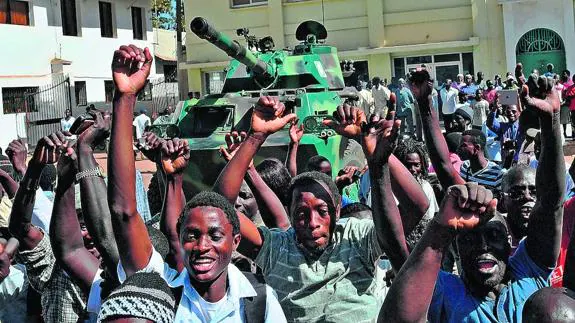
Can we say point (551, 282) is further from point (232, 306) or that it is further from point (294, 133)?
point (294, 133)

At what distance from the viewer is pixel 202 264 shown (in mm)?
2904

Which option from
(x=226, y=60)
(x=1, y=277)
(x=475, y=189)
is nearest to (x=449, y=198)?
(x=475, y=189)

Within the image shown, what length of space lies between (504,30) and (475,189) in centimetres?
2096

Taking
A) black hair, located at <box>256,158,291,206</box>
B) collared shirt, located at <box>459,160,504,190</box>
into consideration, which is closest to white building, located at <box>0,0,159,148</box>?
black hair, located at <box>256,158,291,206</box>

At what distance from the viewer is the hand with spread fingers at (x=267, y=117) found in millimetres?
3609

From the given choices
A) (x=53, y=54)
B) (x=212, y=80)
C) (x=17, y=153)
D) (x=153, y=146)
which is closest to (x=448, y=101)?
(x=212, y=80)

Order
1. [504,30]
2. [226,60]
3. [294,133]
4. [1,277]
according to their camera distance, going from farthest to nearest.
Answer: [226,60] → [504,30] → [294,133] → [1,277]

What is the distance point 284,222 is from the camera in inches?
159

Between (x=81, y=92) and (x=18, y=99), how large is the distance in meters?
2.45

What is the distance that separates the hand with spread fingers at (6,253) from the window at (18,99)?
21.3 metres

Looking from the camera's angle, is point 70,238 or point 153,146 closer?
point 70,238

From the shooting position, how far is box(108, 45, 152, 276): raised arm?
10.1ft

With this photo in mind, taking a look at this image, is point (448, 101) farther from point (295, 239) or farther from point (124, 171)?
point (124, 171)

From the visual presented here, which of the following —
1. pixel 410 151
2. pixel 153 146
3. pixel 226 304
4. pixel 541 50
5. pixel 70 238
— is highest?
pixel 541 50
